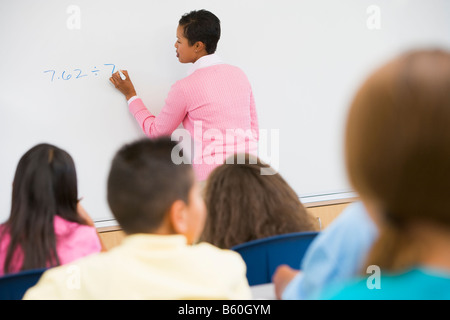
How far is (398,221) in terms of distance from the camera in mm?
552

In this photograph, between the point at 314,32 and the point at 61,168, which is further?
the point at 314,32

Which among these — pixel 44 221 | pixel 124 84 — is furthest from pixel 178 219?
pixel 124 84

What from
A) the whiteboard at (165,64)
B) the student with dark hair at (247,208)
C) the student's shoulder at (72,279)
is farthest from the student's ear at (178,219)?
the whiteboard at (165,64)

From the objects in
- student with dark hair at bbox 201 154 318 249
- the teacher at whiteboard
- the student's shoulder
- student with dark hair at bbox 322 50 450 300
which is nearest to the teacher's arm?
the teacher at whiteboard

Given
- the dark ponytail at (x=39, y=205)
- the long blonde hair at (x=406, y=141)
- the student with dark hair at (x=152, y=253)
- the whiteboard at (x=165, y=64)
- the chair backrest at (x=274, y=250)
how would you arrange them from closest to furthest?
the long blonde hair at (x=406, y=141), the student with dark hair at (x=152, y=253), the chair backrest at (x=274, y=250), the dark ponytail at (x=39, y=205), the whiteboard at (x=165, y=64)

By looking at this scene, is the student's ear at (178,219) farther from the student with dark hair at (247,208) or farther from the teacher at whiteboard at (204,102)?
the teacher at whiteboard at (204,102)

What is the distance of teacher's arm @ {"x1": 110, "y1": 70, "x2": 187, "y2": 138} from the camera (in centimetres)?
223

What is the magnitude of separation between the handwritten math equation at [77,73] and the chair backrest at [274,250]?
1290mm

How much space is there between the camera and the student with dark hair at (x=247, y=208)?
4.96 ft


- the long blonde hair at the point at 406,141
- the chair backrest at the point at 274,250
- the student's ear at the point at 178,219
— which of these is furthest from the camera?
the chair backrest at the point at 274,250

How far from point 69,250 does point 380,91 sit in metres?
1.19

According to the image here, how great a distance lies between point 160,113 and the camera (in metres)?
2.28

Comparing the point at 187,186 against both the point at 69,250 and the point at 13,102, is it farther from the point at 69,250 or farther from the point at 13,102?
the point at 13,102

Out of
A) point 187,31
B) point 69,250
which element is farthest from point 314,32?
point 69,250
